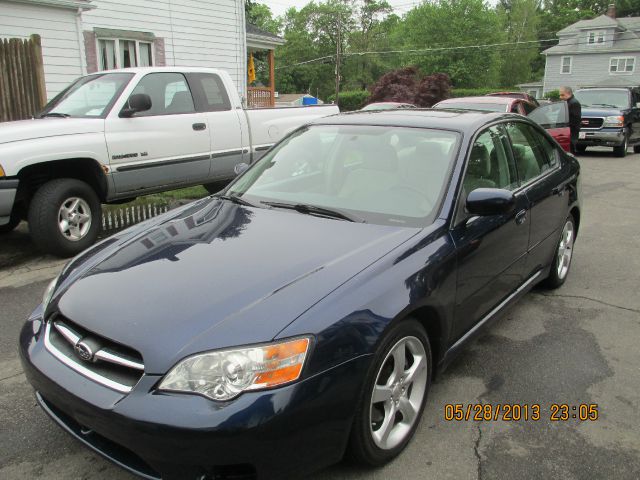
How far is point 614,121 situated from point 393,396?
14.9 meters

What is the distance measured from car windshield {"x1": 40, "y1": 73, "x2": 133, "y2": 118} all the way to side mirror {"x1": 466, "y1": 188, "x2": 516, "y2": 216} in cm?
459

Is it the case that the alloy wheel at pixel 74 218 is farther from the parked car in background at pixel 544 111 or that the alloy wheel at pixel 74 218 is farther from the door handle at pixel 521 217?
the parked car in background at pixel 544 111

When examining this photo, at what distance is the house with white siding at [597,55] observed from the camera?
51.2 metres

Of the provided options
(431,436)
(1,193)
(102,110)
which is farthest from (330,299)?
(102,110)

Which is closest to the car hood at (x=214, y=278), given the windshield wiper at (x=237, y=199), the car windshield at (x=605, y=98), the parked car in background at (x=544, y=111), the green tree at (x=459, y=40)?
the windshield wiper at (x=237, y=199)

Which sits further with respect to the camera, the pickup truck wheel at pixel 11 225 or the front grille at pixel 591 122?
the front grille at pixel 591 122

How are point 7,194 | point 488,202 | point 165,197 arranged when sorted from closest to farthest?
point 488,202, point 7,194, point 165,197

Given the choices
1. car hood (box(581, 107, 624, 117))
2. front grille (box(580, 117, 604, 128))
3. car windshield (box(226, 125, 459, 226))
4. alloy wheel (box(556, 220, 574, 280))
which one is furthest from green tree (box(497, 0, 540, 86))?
car windshield (box(226, 125, 459, 226))

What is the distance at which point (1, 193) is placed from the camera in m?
5.15

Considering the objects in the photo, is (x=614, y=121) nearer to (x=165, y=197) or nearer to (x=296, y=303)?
(x=165, y=197)

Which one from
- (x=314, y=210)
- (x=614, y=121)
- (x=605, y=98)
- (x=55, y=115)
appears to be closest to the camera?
(x=314, y=210)

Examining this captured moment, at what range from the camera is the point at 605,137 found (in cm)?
1500

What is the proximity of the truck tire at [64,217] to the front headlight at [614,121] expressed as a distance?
540 inches

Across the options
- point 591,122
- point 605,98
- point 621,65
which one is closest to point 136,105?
point 591,122
